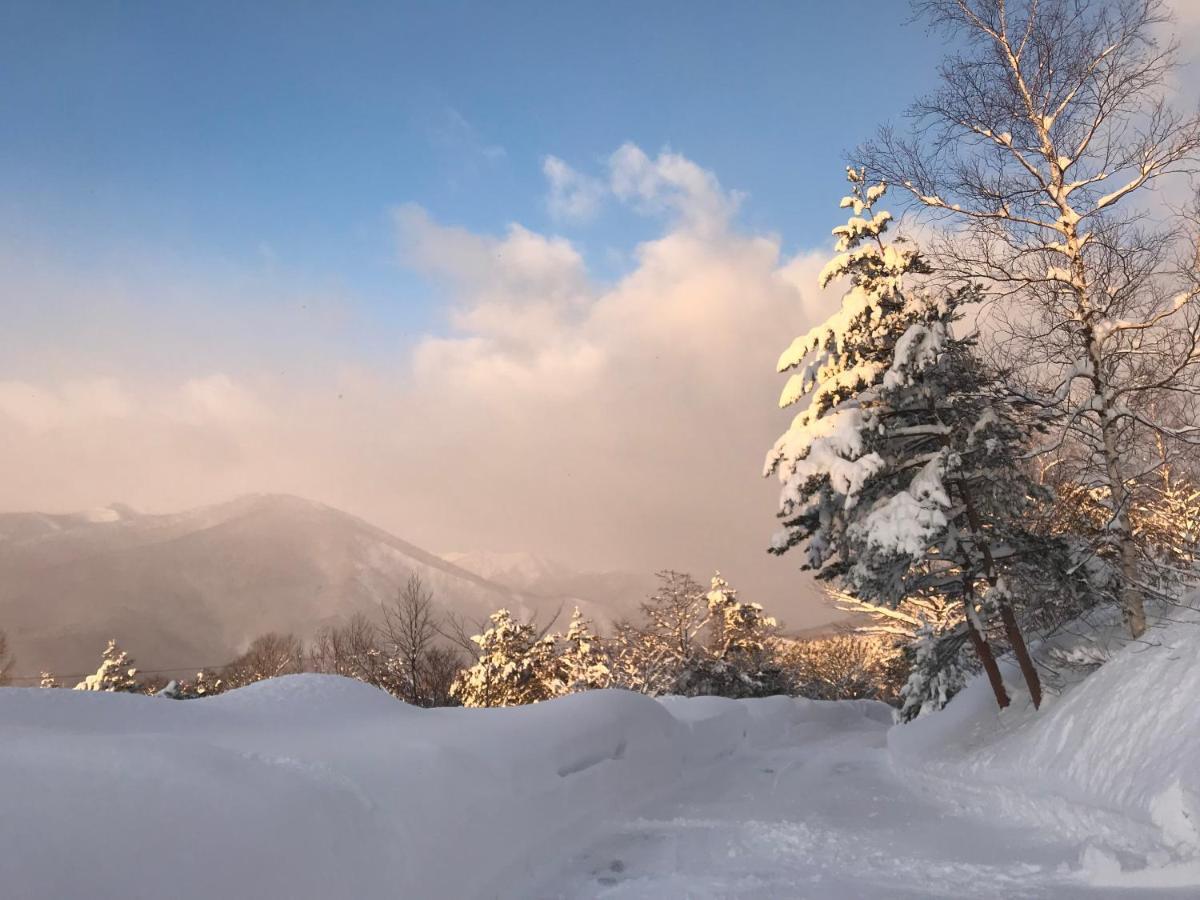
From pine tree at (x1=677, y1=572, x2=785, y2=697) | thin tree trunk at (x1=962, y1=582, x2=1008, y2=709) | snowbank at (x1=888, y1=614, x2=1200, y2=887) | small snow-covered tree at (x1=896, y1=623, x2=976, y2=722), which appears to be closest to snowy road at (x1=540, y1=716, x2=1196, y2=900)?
snowbank at (x1=888, y1=614, x2=1200, y2=887)

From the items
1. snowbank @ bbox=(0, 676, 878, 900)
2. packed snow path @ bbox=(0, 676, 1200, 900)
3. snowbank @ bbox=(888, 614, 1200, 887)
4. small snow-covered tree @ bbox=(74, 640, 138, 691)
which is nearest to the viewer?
snowbank @ bbox=(0, 676, 878, 900)

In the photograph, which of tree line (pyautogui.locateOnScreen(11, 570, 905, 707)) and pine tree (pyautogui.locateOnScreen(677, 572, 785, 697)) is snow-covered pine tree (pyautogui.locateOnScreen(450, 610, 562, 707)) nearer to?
tree line (pyautogui.locateOnScreen(11, 570, 905, 707))

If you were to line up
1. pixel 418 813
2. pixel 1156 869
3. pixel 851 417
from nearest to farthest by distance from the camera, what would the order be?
pixel 1156 869
pixel 418 813
pixel 851 417

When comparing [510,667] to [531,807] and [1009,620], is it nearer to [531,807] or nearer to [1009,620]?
[1009,620]

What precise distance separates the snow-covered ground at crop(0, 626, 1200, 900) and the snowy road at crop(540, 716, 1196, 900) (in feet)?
0.12

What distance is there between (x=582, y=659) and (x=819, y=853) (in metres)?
28.0

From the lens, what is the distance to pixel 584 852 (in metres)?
6.51

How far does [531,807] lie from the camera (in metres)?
6.61

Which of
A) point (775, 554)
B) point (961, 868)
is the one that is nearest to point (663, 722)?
point (775, 554)

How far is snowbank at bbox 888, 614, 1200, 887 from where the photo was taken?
4992mm

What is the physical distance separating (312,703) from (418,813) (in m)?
2.52

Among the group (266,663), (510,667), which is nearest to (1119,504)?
(510,667)

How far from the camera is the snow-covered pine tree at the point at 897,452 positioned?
10977 mm

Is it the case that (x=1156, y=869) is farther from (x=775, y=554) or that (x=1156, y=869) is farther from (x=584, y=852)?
(x=775, y=554)
